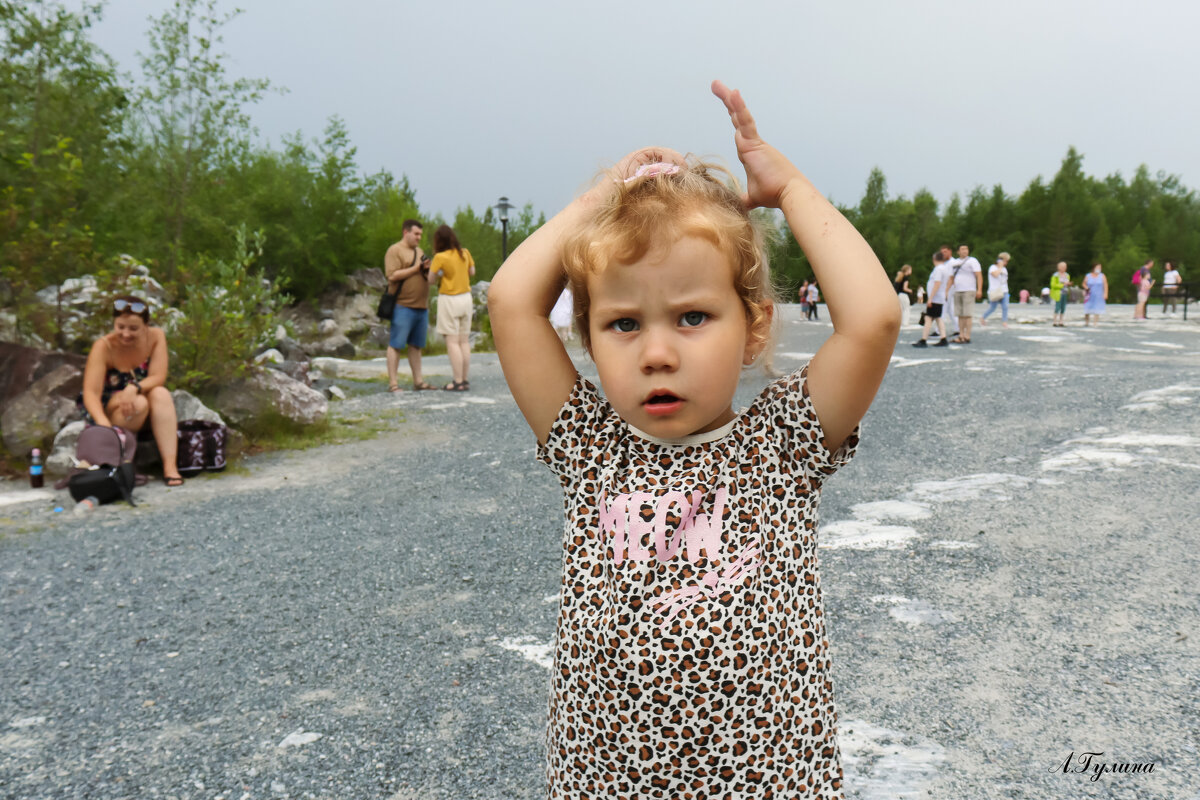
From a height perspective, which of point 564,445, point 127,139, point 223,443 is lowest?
point 223,443

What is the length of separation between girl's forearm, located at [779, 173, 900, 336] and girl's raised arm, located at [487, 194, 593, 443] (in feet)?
1.09

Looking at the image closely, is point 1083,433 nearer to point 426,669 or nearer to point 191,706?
point 426,669

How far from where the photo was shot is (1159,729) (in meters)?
2.37

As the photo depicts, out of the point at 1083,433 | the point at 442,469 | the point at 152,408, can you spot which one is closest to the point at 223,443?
the point at 152,408

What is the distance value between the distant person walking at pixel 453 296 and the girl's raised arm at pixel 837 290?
7.63 m

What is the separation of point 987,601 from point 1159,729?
0.93 m

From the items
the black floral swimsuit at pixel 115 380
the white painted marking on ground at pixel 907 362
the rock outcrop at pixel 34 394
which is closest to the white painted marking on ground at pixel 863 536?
the black floral swimsuit at pixel 115 380

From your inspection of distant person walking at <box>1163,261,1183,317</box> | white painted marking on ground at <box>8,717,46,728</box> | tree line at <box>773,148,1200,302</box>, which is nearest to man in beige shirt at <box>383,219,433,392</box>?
white painted marking on ground at <box>8,717,46,728</box>

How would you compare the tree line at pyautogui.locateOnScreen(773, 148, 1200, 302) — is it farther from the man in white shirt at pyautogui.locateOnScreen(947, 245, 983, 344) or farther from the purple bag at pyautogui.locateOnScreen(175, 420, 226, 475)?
the purple bag at pyautogui.locateOnScreen(175, 420, 226, 475)

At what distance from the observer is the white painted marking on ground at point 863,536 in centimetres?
393

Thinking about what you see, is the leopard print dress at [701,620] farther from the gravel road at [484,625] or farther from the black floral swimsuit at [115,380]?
the black floral swimsuit at [115,380]

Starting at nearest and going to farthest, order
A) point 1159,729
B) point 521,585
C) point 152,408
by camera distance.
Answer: point 1159,729 → point 521,585 → point 152,408

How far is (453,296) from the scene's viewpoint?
8930 millimetres

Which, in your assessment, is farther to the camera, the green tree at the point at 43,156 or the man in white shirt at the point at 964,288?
the man in white shirt at the point at 964,288
